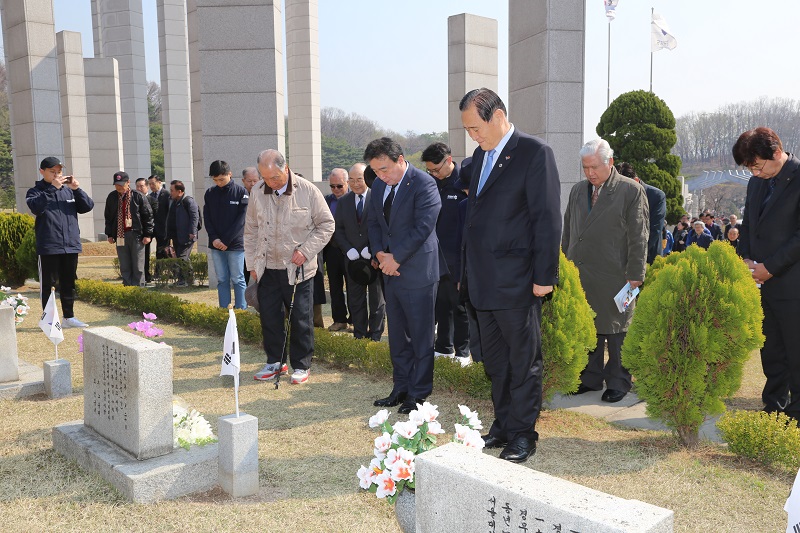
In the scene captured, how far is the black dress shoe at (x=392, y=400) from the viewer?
5.50 m

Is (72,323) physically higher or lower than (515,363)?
lower

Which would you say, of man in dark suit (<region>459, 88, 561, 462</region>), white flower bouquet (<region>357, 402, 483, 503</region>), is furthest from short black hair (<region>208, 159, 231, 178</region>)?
white flower bouquet (<region>357, 402, 483, 503</region>)

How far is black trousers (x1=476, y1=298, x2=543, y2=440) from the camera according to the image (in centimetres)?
423

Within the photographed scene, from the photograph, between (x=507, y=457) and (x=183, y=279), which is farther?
(x=183, y=279)

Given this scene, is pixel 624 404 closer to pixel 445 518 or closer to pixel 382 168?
pixel 382 168

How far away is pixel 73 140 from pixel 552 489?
22518 mm

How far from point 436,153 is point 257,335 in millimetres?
3113

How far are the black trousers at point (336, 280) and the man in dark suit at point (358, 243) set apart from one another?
2.21 ft

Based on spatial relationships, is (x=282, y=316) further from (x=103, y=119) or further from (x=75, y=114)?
(x=103, y=119)

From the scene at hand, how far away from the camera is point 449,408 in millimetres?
5500

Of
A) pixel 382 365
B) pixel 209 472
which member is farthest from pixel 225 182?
pixel 209 472

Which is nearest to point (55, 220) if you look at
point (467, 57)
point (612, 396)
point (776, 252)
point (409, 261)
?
point (409, 261)

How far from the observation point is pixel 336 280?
9008mm

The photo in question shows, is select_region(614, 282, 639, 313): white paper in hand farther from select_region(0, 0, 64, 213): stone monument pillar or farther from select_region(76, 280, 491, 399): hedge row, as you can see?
select_region(0, 0, 64, 213): stone monument pillar
